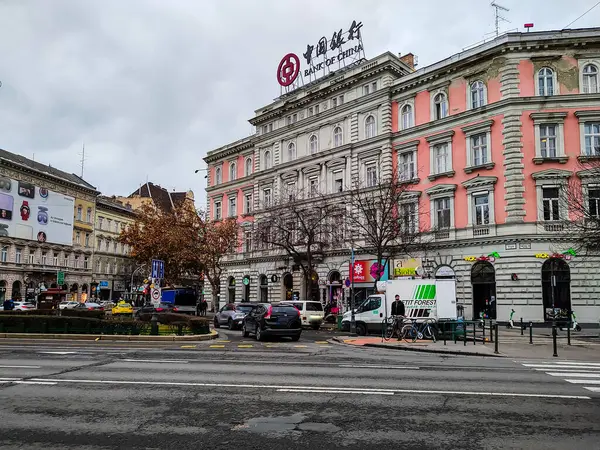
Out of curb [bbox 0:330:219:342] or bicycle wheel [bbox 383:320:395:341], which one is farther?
bicycle wheel [bbox 383:320:395:341]

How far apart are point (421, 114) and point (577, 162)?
12.1 m

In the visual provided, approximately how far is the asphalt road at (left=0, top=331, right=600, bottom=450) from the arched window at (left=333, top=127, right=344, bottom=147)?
33.0m

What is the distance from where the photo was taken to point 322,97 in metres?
47.7

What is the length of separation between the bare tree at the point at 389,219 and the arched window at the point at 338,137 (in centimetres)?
596

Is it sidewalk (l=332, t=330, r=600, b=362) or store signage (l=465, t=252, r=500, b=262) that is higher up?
store signage (l=465, t=252, r=500, b=262)

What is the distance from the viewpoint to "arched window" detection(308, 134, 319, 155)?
48.2m

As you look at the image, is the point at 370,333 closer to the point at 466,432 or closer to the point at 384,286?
the point at 384,286

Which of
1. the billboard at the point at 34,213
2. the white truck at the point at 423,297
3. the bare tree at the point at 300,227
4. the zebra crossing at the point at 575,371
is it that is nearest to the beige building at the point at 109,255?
the billboard at the point at 34,213

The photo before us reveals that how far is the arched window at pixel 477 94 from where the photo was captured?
35938 millimetres

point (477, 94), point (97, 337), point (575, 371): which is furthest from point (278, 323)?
point (477, 94)

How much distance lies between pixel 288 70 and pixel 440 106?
1985 centimetres

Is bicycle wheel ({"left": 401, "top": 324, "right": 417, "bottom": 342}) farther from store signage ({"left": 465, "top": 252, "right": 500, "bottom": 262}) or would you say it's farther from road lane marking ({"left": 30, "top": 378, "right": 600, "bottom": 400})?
store signage ({"left": 465, "top": 252, "right": 500, "bottom": 262})

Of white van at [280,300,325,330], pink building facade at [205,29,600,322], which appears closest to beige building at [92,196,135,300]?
pink building facade at [205,29,600,322]

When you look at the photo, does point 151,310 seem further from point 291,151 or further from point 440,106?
point 440,106
